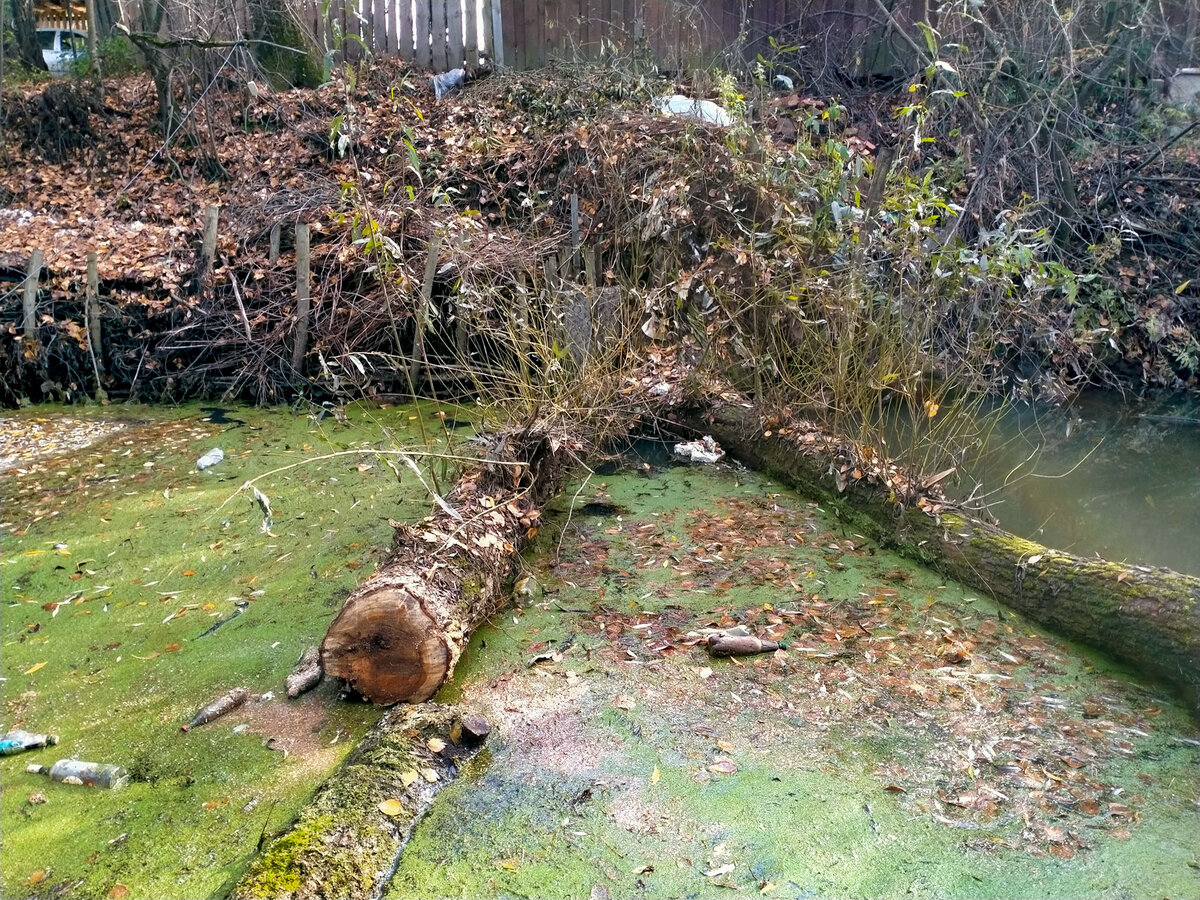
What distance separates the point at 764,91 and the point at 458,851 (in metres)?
9.32

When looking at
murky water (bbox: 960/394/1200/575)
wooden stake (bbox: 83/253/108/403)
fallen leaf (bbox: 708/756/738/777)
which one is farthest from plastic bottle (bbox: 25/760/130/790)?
wooden stake (bbox: 83/253/108/403)

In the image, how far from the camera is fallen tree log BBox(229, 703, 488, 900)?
86.4 inches

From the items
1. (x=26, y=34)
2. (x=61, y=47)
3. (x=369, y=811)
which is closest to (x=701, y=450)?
(x=369, y=811)

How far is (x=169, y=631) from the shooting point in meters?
3.76

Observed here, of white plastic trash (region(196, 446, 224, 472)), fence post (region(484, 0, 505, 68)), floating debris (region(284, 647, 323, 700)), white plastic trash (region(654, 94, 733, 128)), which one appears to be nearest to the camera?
floating debris (region(284, 647, 323, 700))

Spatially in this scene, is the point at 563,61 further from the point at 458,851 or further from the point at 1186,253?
the point at 458,851

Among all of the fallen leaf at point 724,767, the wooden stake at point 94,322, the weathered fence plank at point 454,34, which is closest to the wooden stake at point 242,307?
the wooden stake at point 94,322

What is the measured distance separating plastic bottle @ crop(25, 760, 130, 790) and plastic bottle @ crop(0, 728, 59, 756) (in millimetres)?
153

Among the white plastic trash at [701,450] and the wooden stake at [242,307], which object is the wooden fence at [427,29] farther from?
the white plastic trash at [701,450]

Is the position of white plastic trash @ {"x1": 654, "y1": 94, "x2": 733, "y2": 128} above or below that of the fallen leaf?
above

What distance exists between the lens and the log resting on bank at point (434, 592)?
10.3 ft

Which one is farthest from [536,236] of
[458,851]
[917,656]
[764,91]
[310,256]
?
[458,851]

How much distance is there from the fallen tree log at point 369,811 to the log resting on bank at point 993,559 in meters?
2.60

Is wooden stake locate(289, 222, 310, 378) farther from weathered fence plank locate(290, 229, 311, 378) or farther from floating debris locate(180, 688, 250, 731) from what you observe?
floating debris locate(180, 688, 250, 731)
